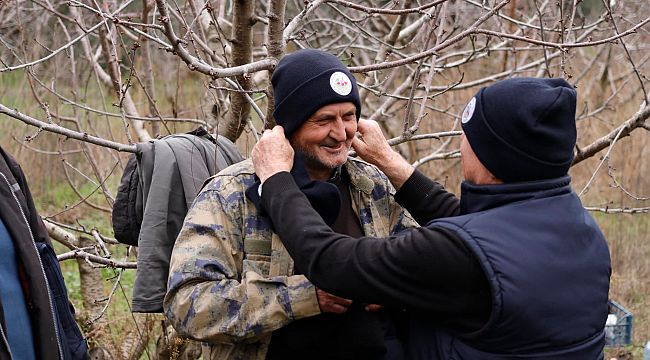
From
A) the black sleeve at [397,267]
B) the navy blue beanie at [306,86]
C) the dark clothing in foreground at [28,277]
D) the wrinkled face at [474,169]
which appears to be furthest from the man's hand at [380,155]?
the dark clothing in foreground at [28,277]

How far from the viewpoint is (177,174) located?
10.7ft

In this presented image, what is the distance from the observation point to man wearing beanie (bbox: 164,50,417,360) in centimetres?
245

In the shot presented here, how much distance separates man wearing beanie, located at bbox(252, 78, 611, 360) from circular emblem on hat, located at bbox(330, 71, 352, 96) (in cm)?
45

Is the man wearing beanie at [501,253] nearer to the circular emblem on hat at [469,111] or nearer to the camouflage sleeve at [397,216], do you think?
the circular emblem on hat at [469,111]

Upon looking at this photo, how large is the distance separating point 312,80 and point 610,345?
417 cm

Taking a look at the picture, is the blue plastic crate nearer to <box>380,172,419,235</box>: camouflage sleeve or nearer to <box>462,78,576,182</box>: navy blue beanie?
<box>380,172,419,235</box>: camouflage sleeve

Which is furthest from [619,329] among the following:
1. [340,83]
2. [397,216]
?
[340,83]

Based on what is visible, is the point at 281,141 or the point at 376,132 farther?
the point at 376,132

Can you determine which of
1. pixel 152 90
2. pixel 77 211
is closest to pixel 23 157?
pixel 77 211

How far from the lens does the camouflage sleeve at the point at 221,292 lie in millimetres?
2434

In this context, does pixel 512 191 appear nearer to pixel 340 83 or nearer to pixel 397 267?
pixel 397 267

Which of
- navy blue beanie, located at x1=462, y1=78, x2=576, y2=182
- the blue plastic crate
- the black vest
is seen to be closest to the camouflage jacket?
the black vest

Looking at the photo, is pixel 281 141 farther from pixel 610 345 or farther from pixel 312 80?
pixel 610 345

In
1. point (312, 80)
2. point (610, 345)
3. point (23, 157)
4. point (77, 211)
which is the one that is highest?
point (312, 80)
